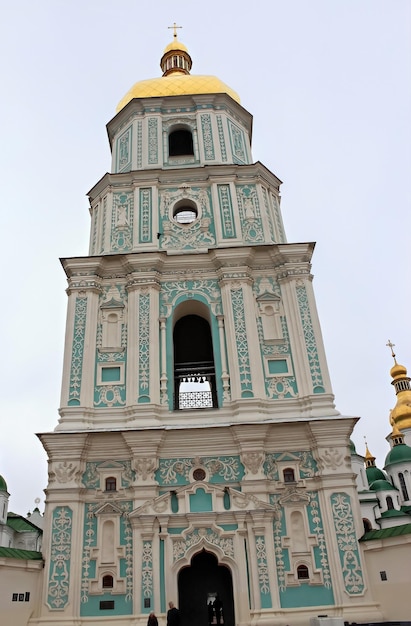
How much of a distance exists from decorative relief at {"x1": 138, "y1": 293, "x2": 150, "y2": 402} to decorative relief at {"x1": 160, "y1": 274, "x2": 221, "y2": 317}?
0.50m

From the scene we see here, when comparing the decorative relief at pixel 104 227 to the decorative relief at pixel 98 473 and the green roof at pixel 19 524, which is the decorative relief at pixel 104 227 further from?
the green roof at pixel 19 524

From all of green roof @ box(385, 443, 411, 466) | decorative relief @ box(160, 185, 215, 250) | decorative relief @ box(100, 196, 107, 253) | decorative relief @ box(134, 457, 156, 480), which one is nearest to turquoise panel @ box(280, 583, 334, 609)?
decorative relief @ box(134, 457, 156, 480)

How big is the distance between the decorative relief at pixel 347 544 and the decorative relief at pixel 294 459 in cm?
78

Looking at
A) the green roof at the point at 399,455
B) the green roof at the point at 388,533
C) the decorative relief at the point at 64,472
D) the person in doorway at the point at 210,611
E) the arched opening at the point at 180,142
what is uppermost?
the arched opening at the point at 180,142

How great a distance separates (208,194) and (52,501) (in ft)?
33.9

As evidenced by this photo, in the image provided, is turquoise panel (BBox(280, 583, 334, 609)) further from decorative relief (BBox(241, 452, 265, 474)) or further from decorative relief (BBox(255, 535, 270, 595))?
decorative relief (BBox(241, 452, 265, 474))

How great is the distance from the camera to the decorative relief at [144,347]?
50.2ft

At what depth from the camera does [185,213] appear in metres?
19.5

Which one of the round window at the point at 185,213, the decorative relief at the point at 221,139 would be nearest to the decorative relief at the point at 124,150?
the round window at the point at 185,213

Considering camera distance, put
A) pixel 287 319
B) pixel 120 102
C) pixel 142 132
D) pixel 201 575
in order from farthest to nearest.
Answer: pixel 120 102
pixel 142 132
pixel 287 319
pixel 201 575

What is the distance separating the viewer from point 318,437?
14344 mm

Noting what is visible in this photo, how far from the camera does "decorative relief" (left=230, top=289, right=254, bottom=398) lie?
50.1 feet

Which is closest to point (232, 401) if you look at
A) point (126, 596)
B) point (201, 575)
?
point (201, 575)

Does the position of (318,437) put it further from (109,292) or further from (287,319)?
(109,292)
